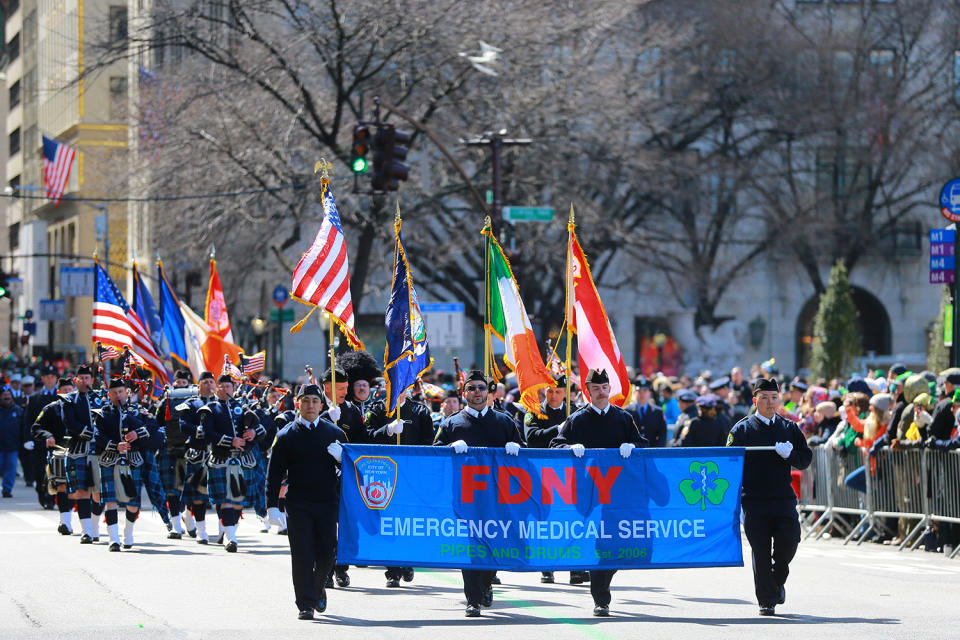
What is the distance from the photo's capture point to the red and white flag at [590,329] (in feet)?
47.8

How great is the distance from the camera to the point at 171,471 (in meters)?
20.1

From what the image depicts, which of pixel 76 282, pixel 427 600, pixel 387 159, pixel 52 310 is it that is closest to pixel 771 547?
pixel 427 600

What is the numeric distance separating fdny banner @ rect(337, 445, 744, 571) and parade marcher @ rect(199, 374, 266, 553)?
228 inches

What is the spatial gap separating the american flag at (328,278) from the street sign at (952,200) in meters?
9.43

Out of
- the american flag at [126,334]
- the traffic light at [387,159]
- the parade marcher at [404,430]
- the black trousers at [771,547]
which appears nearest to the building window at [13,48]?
the traffic light at [387,159]

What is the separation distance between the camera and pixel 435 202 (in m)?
35.5

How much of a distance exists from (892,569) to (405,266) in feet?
18.7

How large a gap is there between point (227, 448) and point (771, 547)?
25.1 feet

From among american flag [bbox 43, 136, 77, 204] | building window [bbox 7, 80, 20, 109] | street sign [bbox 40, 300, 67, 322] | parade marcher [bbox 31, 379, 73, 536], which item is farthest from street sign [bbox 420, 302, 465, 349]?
building window [bbox 7, 80, 20, 109]

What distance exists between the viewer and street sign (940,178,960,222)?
21344 millimetres

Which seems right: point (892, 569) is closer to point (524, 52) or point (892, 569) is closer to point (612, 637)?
point (612, 637)

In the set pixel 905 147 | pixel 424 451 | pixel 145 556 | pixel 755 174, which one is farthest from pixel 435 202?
pixel 424 451

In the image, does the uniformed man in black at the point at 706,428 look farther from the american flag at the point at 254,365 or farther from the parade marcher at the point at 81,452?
the parade marcher at the point at 81,452

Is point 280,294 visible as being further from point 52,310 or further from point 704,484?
point 704,484
